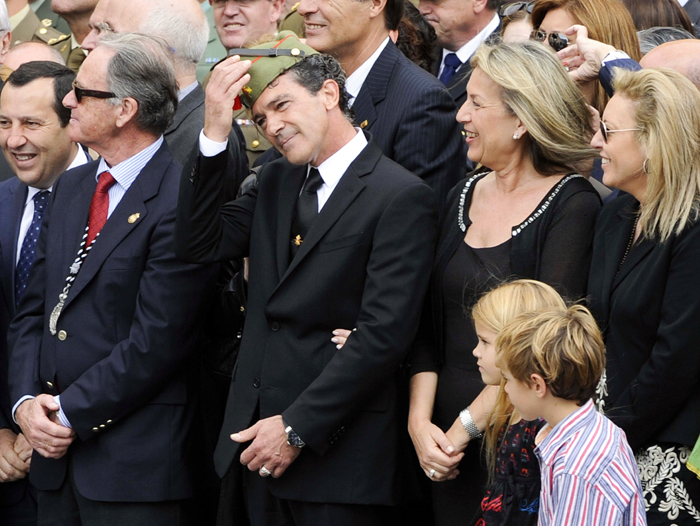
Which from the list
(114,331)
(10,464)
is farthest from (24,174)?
(10,464)

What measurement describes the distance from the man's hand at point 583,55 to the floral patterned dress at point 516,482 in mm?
1541

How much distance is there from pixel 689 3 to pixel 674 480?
3860 mm

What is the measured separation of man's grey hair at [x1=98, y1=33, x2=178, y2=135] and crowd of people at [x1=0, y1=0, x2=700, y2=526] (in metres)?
0.01

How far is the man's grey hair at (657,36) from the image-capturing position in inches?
165

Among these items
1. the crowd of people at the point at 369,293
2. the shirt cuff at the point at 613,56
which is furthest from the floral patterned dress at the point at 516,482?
the shirt cuff at the point at 613,56

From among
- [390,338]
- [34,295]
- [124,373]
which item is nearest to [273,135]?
[390,338]

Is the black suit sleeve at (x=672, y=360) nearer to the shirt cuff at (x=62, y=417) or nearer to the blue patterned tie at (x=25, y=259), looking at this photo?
the shirt cuff at (x=62, y=417)

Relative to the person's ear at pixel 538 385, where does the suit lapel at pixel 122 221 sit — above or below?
below

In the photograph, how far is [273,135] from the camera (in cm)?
357

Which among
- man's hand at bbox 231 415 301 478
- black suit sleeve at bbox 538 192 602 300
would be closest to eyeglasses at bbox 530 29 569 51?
black suit sleeve at bbox 538 192 602 300

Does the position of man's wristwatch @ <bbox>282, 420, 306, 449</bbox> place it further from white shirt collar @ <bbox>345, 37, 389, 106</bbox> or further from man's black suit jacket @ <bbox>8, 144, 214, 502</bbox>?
white shirt collar @ <bbox>345, 37, 389, 106</bbox>

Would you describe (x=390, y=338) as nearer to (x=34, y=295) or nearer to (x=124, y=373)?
(x=124, y=373)

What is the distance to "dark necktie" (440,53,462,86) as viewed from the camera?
19.6 feet

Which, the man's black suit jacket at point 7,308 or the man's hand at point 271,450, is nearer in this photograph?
the man's hand at point 271,450
